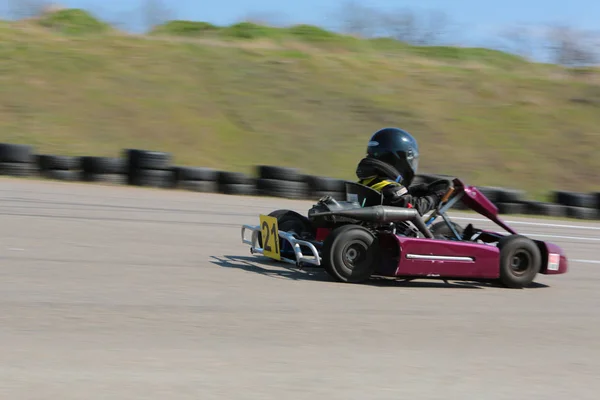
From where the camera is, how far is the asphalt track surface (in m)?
3.59

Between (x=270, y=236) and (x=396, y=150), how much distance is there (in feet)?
3.75

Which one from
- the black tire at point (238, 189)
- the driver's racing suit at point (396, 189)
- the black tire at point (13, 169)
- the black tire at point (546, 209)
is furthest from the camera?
the black tire at point (546, 209)

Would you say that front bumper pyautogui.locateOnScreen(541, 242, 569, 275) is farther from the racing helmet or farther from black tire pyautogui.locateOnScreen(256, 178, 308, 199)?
black tire pyautogui.locateOnScreen(256, 178, 308, 199)

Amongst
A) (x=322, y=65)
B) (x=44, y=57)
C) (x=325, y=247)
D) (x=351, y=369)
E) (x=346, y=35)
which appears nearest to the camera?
(x=351, y=369)

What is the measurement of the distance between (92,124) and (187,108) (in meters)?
2.60

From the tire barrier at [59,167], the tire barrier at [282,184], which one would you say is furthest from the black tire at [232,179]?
the tire barrier at [59,167]

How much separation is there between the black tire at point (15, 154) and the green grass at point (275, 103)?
126 inches

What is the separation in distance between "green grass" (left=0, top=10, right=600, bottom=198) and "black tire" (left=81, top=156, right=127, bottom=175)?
11.1 ft

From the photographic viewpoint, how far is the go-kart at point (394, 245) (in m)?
5.79

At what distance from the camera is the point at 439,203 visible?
6.31 m

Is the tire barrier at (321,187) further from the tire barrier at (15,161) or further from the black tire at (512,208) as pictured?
the tire barrier at (15,161)

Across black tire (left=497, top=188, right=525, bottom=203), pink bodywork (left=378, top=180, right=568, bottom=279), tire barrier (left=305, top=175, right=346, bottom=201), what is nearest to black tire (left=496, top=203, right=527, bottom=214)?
black tire (left=497, top=188, right=525, bottom=203)

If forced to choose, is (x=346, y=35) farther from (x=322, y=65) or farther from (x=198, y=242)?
(x=198, y=242)

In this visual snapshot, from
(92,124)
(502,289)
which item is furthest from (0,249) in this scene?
(92,124)
